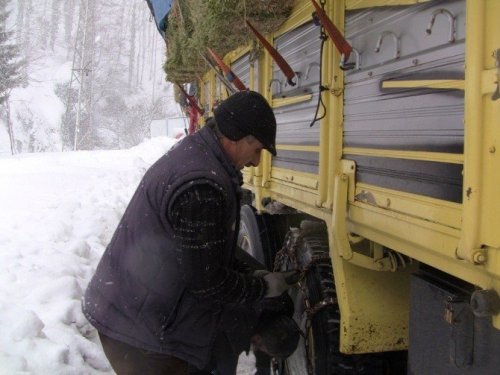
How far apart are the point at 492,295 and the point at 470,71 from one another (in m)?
0.63

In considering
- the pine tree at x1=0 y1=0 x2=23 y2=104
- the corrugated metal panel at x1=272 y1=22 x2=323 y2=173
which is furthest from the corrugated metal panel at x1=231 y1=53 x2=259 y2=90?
the pine tree at x1=0 y1=0 x2=23 y2=104

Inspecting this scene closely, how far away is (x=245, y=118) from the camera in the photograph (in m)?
2.15

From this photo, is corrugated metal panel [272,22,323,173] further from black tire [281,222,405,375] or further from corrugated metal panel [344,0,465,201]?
black tire [281,222,405,375]

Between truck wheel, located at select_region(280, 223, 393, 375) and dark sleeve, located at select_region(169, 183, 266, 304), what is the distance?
0.65 meters

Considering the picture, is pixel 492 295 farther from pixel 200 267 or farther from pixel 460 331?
pixel 200 267

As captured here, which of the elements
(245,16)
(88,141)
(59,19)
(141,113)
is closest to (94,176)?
(245,16)

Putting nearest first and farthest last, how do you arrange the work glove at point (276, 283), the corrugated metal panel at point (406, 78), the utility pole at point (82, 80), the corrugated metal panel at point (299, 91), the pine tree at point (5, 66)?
the corrugated metal panel at point (406, 78) < the work glove at point (276, 283) < the corrugated metal panel at point (299, 91) < the utility pole at point (82, 80) < the pine tree at point (5, 66)

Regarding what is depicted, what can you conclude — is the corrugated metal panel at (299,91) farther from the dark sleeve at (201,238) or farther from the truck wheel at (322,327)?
the dark sleeve at (201,238)

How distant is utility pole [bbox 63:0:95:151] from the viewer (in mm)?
33312

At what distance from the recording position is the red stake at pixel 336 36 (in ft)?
6.94

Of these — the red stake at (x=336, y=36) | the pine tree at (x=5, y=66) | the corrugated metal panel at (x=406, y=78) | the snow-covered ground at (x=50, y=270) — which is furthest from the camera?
the pine tree at (x=5, y=66)

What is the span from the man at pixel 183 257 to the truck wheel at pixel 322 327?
1.29ft

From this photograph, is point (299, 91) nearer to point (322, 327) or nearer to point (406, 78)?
point (406, 78)

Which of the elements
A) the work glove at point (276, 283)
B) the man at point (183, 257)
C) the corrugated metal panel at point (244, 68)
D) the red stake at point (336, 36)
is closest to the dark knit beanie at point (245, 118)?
the man at point (183, 257)
